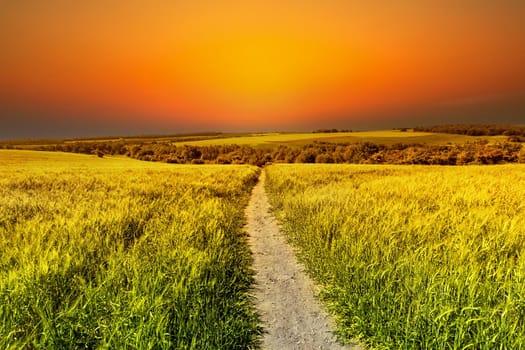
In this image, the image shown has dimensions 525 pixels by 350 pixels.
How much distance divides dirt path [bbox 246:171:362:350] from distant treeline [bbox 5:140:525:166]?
63607 millimetres

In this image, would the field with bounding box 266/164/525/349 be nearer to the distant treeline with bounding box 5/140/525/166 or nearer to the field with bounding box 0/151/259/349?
the field with bounding box 0/151/259/349

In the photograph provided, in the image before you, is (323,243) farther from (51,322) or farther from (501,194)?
(501,194)

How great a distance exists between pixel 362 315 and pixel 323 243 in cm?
300

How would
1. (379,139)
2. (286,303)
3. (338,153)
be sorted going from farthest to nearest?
1. (379,139)
2. (338,153)
3. (286,303)

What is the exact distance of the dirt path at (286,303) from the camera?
4.57 metres

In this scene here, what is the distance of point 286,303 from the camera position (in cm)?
579

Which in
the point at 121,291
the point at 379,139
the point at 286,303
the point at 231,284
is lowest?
the point at 286,303

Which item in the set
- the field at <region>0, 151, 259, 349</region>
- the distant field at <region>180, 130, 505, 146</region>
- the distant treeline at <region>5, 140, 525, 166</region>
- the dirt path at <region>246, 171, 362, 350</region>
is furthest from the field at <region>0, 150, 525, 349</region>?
the distant field at <region>180, 130, 505, 146</region>

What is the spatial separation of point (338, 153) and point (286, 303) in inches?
2941

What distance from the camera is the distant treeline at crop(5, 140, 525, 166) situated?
62.2 meters

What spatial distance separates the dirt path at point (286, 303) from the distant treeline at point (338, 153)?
2504 inches

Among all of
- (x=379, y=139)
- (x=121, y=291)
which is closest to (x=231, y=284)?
(x=121, y=291)

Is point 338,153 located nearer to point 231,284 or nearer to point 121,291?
point 231,284

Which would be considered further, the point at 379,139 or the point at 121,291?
the point at 379,139
